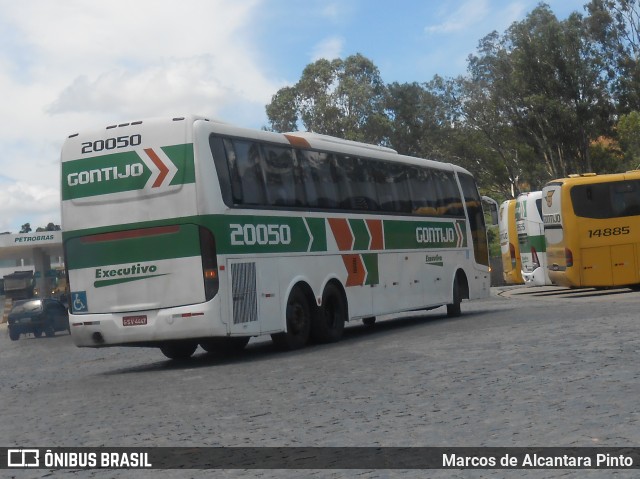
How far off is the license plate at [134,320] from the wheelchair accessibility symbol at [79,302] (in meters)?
0.73

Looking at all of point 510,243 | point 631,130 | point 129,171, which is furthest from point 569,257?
point 631,130

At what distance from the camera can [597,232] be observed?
96.2 feet

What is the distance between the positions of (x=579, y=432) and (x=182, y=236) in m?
8.67

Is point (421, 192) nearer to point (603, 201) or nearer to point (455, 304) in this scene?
point (455, 304)

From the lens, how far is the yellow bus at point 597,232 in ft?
96.2

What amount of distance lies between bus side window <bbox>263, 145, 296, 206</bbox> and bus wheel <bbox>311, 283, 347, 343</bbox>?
192cm

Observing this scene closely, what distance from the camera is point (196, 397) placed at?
11305mm

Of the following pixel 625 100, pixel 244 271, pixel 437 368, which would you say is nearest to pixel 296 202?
pixel 244 271

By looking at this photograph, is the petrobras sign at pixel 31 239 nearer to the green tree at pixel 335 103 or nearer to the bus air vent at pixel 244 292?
the green tree at pixel 335 103

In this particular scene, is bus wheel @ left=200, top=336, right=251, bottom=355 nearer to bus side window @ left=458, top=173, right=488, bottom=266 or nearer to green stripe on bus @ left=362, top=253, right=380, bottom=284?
green stripe on bus @ left=362, top=253, right=380, bottom=284

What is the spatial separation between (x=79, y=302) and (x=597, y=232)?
17280mm

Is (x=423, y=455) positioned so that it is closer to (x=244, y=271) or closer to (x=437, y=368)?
(x=437, y=368)

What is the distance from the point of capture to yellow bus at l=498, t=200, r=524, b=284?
1524 inches

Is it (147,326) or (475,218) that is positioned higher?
(475,218)
